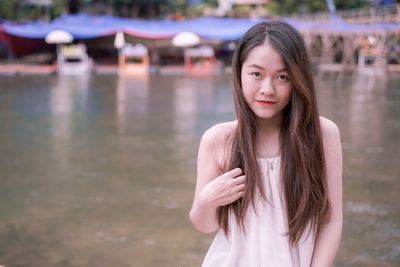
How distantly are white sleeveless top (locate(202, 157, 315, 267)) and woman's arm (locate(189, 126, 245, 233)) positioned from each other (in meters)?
0.06

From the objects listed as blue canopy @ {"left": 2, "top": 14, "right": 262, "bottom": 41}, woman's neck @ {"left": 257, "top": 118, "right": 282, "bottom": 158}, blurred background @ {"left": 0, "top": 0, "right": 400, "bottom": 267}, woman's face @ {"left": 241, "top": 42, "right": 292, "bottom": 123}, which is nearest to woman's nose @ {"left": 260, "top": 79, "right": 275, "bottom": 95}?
woman's face @ {"left": 241, "top": 42, "right": 292, "bottom": 123}

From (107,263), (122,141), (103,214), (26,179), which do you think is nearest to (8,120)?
(122,141)

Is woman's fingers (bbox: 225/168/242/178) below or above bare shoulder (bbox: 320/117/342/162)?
below

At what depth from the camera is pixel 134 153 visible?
6430mm

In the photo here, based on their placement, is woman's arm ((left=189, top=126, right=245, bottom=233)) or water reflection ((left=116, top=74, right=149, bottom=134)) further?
water reflection ((left=116, top=74, right=149, bottom=134))

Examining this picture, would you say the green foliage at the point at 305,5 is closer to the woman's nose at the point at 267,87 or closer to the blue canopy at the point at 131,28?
the blue canopy at the point at 131,28

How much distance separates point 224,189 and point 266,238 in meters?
0.16

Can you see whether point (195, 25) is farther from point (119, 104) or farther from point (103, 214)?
point (103, 214)

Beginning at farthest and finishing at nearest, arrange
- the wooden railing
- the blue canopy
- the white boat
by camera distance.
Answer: the blue canopy, the white boat, the wooden railing

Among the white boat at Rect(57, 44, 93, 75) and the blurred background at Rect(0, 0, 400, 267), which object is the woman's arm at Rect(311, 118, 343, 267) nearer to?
the blurred background at Rect(0, 0, 400, 267)

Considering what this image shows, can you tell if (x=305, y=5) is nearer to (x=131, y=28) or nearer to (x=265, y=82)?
(x=131, y=28)

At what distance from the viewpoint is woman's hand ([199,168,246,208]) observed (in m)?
1.35

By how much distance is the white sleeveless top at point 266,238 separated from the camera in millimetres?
1364

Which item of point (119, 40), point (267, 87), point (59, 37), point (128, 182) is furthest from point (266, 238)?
point (119, 40)
